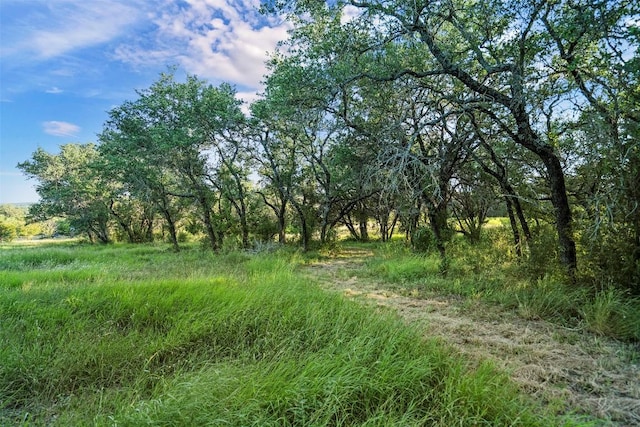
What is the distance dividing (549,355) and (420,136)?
715 cm

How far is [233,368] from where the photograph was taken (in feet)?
8.52

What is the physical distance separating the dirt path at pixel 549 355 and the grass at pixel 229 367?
1.39ft

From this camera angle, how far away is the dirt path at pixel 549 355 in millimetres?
2471

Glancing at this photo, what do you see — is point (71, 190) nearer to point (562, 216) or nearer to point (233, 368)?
point (233, 368)

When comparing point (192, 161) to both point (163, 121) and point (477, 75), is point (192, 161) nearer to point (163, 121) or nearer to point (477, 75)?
Answer: point (163, 121)

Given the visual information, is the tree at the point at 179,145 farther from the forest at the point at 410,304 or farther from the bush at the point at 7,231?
the bush at the point at 7,231

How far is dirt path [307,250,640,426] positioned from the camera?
2471 millimetres

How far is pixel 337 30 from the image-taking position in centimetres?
644

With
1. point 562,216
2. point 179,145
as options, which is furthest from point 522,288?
point 179,145

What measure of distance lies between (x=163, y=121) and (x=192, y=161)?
1984mm

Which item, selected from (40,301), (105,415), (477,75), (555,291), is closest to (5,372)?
(105,415)

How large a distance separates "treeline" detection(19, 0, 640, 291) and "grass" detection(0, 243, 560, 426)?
6.93 ft

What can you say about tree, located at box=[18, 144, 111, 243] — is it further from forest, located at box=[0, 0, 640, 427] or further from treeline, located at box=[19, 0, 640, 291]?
forest, located at box=[0, 0, 640, 427]

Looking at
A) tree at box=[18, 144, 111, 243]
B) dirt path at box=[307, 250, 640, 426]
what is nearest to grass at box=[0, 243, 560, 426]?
dirt path at box=[307, 250, 640, 426]
